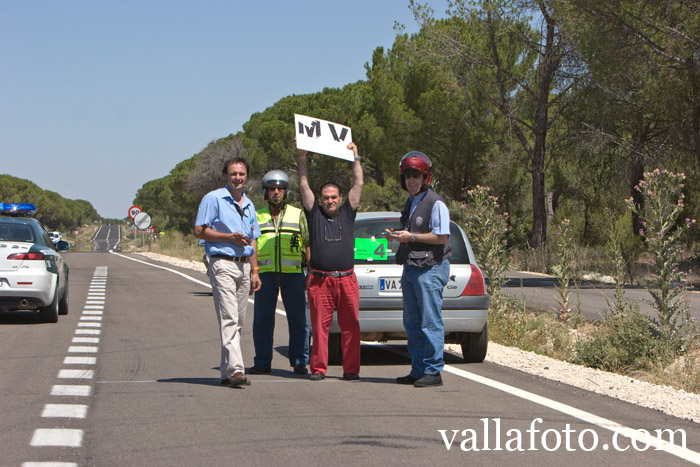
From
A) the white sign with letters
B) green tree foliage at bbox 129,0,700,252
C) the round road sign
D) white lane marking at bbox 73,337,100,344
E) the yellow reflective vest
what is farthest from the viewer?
the round road sign

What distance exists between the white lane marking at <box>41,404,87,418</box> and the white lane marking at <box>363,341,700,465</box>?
3435 millimetres

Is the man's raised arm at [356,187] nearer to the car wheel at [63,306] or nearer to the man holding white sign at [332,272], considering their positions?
the man holding white sign at [332,272]

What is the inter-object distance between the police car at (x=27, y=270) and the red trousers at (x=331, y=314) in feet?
21.6

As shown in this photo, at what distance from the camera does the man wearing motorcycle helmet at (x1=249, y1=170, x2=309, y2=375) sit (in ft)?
28.2

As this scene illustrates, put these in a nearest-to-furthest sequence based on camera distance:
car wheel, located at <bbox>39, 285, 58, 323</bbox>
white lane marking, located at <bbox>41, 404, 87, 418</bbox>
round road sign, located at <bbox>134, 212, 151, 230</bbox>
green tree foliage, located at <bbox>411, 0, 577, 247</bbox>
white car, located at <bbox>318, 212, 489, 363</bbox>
→ white lane marking, located at <bbox>41, 404, 87, 418</bbox> → white car, located at <bbox>318, 212, 489, 363</bbox> → car wheel, located at <bbox>39, 285, 58, 323</bbox> → green tree foliage, located at <bbox>411, 0, 577, 247</bbox> → round road sign, located at <bbox>134, 212, 151, 230</bbox>

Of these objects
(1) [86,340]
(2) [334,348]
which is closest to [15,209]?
(1) [86,340]

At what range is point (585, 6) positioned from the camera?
24.0m

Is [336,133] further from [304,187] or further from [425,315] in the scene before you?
[425,315]

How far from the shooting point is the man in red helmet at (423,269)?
8.06m

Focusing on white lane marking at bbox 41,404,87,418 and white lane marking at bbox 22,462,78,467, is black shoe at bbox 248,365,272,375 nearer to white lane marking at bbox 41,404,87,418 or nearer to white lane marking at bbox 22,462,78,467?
white lane marking at bbox 41,404,87,418

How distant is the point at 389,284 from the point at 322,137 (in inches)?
69.0

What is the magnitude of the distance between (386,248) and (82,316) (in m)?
7.46

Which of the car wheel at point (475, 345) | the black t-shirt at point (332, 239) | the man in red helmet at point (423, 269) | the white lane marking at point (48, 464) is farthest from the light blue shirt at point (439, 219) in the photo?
the white lane marking at point (48, 464)

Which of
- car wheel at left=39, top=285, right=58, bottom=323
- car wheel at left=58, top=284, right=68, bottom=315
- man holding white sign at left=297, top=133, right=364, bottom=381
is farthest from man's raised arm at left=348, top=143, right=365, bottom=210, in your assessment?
car wheel at left=58, top=284, right=68, bottom=315
